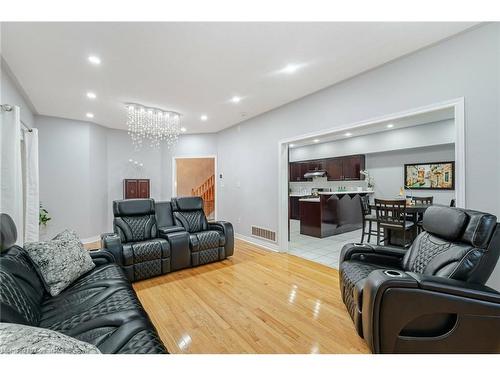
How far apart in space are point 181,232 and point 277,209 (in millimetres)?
1767

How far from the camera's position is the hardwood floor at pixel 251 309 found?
1788 mm

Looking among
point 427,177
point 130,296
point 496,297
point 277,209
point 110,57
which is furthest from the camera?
point 427,177

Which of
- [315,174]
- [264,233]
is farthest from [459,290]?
[315,174]

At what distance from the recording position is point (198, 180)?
28.5 ft

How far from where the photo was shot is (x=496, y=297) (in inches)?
54.0

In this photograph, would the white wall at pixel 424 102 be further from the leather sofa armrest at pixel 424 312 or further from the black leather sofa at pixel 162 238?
the black leather sofa at pixel 162 238

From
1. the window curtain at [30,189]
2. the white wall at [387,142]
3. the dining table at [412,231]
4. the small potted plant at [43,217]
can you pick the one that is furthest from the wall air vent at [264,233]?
the white wall at [387,142]

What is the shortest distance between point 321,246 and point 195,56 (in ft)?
12.9

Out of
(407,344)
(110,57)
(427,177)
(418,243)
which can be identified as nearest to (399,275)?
(407,344)

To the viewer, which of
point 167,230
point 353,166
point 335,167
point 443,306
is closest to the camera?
point 443,306

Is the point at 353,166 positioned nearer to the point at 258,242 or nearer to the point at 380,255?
the point at 258,242

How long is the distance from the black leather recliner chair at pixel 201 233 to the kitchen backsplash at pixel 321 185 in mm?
4756

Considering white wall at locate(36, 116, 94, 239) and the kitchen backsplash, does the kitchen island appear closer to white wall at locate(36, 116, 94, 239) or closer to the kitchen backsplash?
the kitchen backsplash
